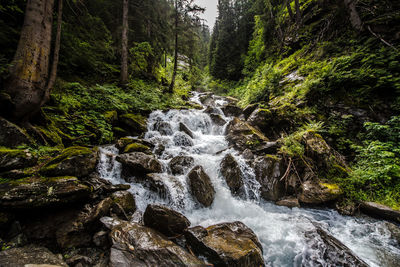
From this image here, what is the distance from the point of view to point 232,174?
557cm

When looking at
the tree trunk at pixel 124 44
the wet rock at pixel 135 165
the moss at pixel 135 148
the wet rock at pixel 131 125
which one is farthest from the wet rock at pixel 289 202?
the tree trunk at pixel 124 44

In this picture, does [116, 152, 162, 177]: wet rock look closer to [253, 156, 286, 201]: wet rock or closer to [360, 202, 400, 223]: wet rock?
[253, 156, 286, 201]: wet rock

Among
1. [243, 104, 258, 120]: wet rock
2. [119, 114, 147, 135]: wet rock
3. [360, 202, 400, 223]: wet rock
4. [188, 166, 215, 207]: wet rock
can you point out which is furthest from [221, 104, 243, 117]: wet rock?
[360, 202, 400, 223]: wet rock

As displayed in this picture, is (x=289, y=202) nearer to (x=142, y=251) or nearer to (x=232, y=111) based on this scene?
(x=142, y=251)

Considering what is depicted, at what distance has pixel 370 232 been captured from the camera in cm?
371

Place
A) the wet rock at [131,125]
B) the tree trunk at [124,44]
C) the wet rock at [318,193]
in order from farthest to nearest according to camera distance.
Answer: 1. the tree trunk at [124,44]
2. the wet rock at [131,125]
3. the wet rock at [318,193]

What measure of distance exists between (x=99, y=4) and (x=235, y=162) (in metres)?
13.6

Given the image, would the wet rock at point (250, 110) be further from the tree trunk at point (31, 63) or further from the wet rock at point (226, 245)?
the tree trunk at point (31, 63)

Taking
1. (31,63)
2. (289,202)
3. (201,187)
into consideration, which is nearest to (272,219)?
(289,202)

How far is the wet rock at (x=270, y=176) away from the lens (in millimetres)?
5266

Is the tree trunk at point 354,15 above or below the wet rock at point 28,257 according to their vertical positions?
above

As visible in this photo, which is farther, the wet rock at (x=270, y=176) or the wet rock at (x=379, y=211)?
the wet rock at (x=270, y=176)

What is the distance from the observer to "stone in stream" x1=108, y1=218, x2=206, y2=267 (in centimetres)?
239

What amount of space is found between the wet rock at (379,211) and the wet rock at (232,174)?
3533 millimetres
